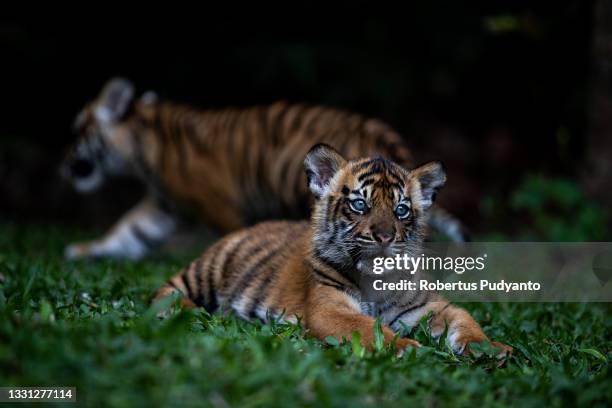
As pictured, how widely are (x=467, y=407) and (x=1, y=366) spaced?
5.50 ft

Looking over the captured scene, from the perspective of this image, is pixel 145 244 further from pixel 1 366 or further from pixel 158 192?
pixel 1 366

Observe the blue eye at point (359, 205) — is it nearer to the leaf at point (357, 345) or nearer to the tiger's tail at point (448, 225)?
the leaf at point (357, 345)

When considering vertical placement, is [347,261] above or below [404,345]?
above

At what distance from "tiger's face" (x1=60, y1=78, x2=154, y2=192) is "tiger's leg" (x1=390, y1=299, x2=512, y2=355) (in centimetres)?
451

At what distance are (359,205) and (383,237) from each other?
0.91ft

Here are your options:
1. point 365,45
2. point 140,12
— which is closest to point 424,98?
point 365,45

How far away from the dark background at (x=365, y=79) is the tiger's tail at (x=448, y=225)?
2.98 meters

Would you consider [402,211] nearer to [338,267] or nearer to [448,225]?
[338,267]

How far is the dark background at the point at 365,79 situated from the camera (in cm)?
922

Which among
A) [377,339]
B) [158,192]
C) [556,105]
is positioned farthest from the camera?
[556,105]

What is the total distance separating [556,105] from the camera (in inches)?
398

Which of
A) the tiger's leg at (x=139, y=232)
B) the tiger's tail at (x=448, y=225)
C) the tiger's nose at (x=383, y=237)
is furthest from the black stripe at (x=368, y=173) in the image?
the tiger's leg at (x=139, y=232)

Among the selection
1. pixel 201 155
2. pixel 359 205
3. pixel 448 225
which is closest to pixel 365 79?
pixel 201 155

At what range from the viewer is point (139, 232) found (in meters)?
7.82
